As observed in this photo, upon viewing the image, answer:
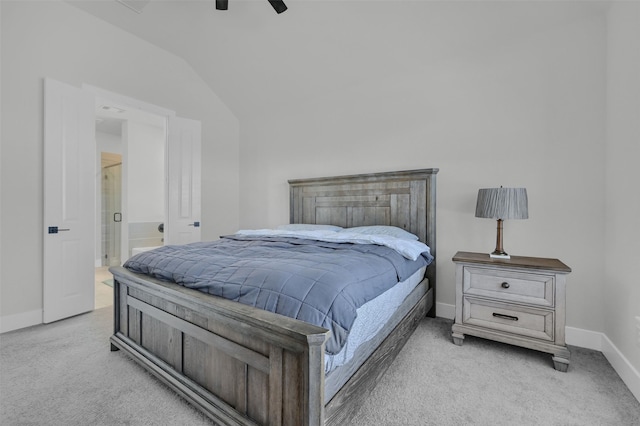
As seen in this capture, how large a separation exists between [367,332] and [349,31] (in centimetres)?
286

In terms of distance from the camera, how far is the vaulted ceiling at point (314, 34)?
8.14 feet

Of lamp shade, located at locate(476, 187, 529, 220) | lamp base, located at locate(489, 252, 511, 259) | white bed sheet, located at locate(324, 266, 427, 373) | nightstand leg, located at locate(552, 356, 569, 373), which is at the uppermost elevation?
lamp shade, located at locate(476, 187, 529, 220)

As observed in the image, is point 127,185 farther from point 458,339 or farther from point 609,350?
point 609,350

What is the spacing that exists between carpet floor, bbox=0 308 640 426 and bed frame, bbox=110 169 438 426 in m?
0.13

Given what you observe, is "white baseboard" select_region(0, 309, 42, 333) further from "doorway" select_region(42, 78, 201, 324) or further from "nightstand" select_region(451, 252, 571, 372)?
"nightstand" select_region(451, 252, 571, 372)

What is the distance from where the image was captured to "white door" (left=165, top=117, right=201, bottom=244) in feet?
12.6

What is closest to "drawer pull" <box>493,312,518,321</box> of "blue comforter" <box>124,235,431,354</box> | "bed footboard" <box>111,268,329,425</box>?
"blue comforter" <box>124,235,431,354</box>

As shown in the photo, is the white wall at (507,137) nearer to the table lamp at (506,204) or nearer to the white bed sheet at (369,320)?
the table lamp at (506,204)

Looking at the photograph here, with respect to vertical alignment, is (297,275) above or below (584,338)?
above

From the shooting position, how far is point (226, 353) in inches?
52.4

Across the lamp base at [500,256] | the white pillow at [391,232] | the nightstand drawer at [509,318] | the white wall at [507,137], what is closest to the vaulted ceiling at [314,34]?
the white wall at [507,137]

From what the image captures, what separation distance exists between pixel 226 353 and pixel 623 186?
2.64 metres

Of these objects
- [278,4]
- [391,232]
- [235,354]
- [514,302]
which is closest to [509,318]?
[514,302]

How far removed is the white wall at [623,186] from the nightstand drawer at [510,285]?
42 centimetres
